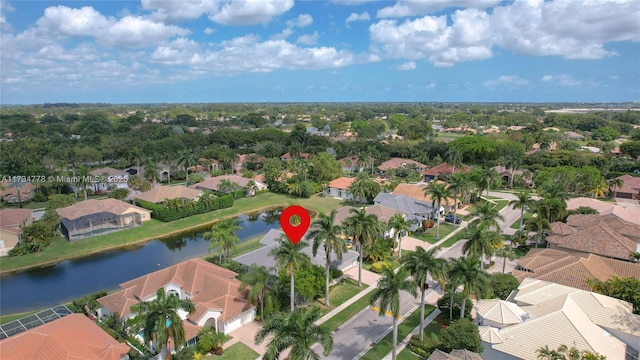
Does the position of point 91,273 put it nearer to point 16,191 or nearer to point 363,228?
point 363,228

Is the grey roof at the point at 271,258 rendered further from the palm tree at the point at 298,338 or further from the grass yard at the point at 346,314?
the palm tree at the point at 298,338

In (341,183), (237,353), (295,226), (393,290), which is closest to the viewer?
(393,290)

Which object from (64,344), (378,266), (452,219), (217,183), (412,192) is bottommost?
(378,266)

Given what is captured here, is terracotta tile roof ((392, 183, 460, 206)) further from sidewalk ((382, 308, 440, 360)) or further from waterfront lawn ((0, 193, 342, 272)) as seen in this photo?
sidewalk ((382, 308, 440, 360))

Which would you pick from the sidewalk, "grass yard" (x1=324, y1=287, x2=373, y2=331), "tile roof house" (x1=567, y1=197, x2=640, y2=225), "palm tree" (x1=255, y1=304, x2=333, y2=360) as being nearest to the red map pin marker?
"grass yard" (x1=324, y1=287, x2=373, y2=331)

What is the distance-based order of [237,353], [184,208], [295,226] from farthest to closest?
[184,208] → [295,226] → [237,353]

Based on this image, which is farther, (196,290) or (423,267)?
(196,290)

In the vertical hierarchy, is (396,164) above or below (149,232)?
above

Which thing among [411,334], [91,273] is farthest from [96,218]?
[411,334]

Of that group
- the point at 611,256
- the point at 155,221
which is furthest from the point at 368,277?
the point at 155,221
